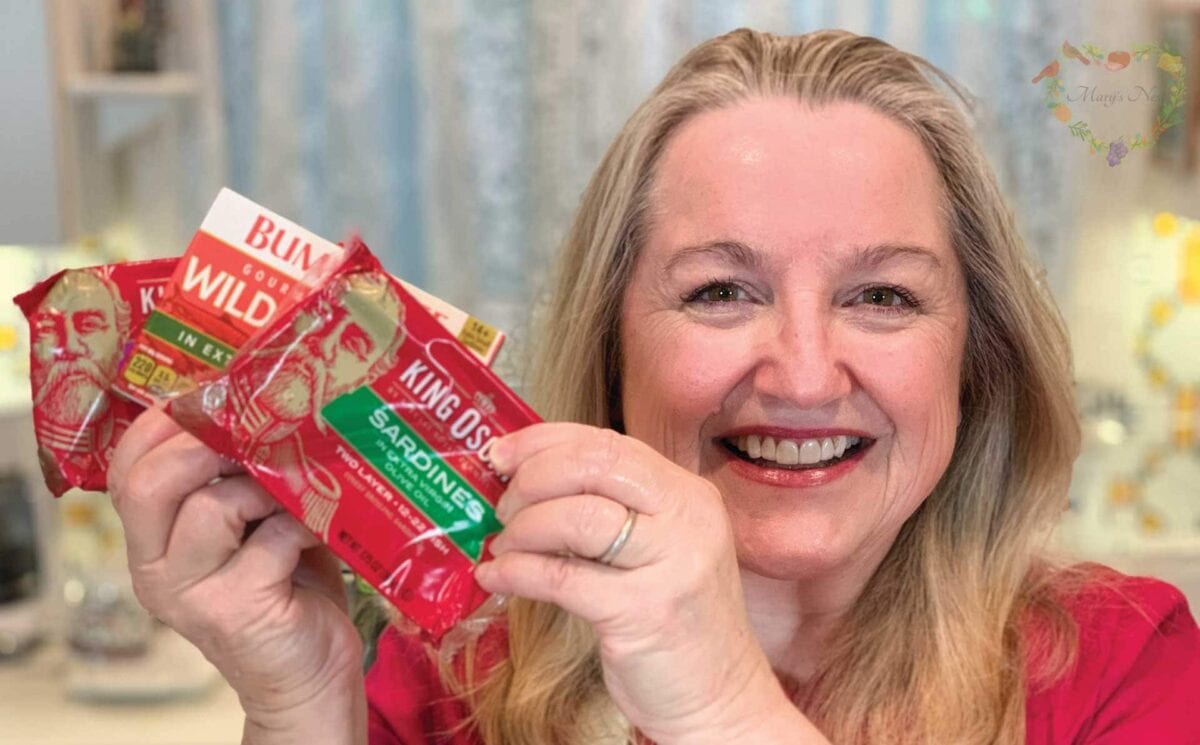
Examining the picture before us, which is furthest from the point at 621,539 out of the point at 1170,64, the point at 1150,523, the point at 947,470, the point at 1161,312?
the point at 1150,523

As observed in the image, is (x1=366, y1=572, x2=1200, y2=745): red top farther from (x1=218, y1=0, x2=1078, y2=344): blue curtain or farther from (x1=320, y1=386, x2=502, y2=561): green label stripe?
(x1=218, y1=0, x2=1078, y2=344): blue curtain

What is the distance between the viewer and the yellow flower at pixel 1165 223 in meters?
1.08

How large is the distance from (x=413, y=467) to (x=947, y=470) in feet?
1.71

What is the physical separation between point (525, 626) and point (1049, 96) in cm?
60

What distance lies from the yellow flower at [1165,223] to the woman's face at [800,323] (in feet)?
0.75

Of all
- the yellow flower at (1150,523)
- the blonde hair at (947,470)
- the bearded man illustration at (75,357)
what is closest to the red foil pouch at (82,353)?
the bearded man illustration at (75,357)

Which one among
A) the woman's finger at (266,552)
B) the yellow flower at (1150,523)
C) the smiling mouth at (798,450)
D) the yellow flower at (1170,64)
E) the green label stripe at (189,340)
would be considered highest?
the yellow flower at (1170,64)

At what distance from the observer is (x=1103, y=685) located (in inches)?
38.6

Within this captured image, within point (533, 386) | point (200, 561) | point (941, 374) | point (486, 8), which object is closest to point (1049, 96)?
point (941, 374)

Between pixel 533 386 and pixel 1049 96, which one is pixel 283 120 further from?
pixel 1049 96

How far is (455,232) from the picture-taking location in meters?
2.38

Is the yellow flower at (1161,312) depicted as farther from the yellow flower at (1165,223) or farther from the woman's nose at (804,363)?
the woman's nose at (804,363)

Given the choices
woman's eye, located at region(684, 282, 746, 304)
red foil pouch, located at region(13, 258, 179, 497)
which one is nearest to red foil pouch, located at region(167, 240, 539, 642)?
red foil pouch, located at region(13, 258, 179, 497)

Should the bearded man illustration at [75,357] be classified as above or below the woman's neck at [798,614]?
above
